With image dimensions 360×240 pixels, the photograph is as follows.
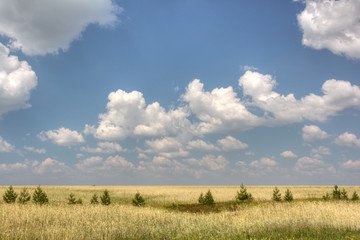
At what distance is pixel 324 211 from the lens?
75.4 ft

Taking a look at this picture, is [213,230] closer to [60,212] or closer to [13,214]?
[60,212]

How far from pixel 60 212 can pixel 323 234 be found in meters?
17.3

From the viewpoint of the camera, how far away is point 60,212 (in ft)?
68.4

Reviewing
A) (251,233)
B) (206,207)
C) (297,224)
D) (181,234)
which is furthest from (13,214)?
(206,207)

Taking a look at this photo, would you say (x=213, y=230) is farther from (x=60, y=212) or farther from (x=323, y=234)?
(x=60, y=212)

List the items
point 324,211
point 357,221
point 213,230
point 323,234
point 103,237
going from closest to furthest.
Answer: point 323,234
point 103,237
point 213,230
point 357,221
point 324,211

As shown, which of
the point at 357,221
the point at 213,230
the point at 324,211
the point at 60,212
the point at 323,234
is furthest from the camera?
the point at 324,211

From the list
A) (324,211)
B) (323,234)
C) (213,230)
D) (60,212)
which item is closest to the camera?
(323,234)

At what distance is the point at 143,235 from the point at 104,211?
7.73 meters

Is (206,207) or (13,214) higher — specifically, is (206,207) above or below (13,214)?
below

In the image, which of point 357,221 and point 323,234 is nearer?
point 323,234

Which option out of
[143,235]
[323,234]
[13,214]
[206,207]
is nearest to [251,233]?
[323,234]

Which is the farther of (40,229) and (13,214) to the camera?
(13,214)

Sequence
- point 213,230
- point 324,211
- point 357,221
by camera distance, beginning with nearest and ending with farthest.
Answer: point 213,230
point 357,221
point 324,211
